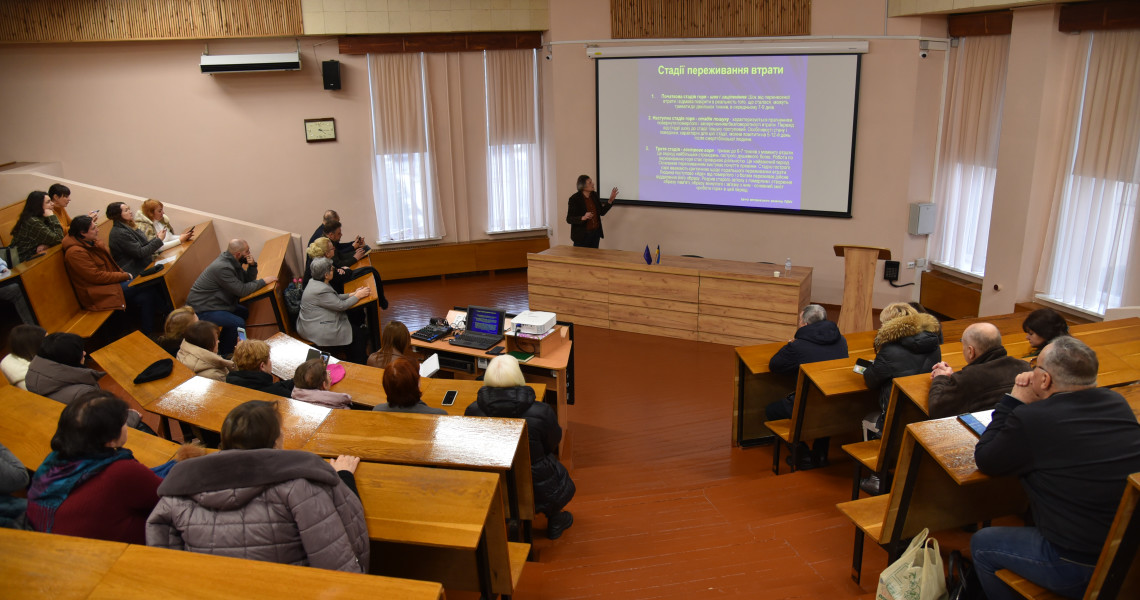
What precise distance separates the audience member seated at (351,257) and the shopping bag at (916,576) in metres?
5.30

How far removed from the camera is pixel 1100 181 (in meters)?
6.39

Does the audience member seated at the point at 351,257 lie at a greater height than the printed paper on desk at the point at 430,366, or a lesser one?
greater

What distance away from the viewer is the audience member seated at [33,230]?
6.39 m

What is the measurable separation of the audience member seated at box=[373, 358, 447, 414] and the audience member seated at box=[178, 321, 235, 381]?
1605 mm

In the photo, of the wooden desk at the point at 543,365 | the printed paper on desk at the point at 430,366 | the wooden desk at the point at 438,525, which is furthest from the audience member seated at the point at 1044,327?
the printed paper on desk at the point at 430,366

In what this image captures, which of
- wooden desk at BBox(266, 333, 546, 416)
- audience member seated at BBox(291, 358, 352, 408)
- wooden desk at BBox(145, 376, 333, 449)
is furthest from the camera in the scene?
wooden desk at BBox(266, 333, 546, 416)

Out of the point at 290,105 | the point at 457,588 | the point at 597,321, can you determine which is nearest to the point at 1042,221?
the point at 597,321

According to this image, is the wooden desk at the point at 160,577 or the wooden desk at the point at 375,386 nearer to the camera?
the wooden desk at the point at 160,577

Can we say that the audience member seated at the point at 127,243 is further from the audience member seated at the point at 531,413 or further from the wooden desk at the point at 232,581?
the wooden desk at the point at 232,581

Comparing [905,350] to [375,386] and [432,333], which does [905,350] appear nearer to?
[375,386]

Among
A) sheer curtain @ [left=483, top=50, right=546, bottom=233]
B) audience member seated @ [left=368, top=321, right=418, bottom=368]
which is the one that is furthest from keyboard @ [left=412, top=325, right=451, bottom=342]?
sheer curtain @ [left=483, top=50, right=546, bottom=233]

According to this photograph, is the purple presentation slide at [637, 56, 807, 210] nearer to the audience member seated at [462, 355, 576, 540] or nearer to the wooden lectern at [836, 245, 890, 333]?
the wooden lectern at [836, 245, 890, 333]

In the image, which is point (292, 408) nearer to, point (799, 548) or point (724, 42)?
point (799, 548)

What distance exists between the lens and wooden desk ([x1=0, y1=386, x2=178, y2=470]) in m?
3.60
